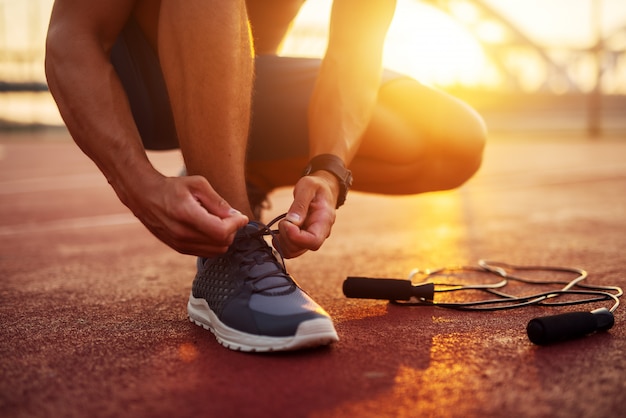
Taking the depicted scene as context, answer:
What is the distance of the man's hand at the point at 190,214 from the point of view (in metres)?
1.06

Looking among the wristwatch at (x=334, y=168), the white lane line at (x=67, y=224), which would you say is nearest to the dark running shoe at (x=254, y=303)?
the wristwatch at (x=334, y=168)

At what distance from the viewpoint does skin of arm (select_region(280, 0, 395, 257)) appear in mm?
1393

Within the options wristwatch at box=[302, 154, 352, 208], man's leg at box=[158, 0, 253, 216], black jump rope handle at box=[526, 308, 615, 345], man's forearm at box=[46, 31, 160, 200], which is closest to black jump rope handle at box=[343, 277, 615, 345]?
black jump rope handle at box=[526, 308, 615, 345]

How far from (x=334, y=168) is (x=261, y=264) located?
245 mm

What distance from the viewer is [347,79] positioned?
1.47 metres

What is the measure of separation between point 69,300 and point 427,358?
870 millimetres

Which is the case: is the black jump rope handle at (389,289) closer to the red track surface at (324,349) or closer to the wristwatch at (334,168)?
the red track surface at (324,349)

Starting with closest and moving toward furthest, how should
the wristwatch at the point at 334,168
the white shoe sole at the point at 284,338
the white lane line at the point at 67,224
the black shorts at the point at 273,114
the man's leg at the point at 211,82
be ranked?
the white shoe sole at the point at 284,338 < the man's leg at the point at 211,82 < the wristwatch at the point at 334,168 < the black shorts at the point at 273,114 < the white lane line at the point at 67,224

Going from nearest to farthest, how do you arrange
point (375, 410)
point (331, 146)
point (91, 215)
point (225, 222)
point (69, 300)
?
point (375, 410) < point (225, 222) < point (331, 146) < point (69, 300) < point (91, 215)

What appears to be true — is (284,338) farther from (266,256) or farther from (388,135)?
(388,135)

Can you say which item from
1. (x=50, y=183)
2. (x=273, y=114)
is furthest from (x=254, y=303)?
(x=50, y=183)

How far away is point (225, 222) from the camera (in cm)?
107

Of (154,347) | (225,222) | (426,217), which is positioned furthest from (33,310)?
(426,217)

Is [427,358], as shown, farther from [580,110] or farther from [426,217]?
[580,110]
